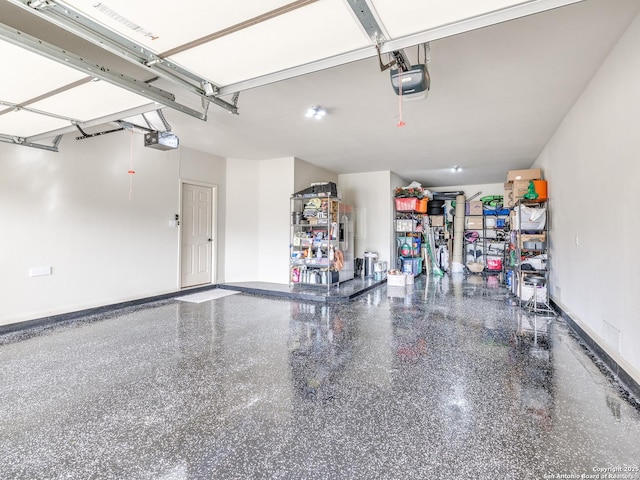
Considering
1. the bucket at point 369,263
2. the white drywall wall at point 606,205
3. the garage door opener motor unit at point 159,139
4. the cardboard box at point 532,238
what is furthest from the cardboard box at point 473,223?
the garage door opener motor unit at point 159,139

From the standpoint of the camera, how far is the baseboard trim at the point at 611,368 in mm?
2230

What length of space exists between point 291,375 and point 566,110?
438 centimetres

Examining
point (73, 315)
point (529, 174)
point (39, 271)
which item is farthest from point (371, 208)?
point (39, 271)

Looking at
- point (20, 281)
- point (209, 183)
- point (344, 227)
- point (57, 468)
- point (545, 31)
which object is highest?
point (545, 31)

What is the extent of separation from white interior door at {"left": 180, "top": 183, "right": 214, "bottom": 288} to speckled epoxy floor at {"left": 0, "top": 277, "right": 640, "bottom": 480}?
2.13m

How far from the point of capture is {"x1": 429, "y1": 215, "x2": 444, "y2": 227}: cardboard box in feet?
31.4

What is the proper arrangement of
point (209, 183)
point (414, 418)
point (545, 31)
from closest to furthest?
point (414, 418) → point (545, 31) → point (209, 183)

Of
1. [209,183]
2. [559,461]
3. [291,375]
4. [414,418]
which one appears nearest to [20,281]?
[209,183]

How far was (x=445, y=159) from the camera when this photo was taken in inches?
250

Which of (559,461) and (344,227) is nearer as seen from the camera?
(559,461)

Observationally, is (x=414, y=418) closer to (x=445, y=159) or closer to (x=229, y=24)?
(x=229, y=24)

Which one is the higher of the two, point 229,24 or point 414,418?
point 229,24

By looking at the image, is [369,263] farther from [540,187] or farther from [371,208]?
[540,187]

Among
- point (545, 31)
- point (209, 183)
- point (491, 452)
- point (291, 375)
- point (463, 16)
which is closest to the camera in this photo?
point (463, 16)
